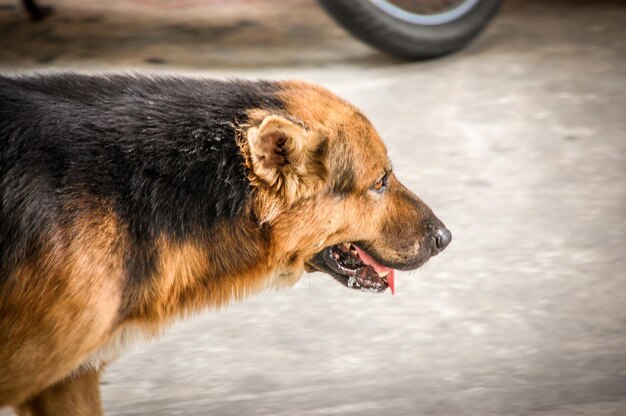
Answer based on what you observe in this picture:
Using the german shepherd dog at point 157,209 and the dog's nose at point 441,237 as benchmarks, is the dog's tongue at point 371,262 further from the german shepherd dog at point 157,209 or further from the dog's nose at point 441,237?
the dog's nose at point 441,237

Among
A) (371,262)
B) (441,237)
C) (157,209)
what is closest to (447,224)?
(441,237)

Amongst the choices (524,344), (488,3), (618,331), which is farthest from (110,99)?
(488,3)

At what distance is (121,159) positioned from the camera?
112 inches

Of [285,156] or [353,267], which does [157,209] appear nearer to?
[285,156]

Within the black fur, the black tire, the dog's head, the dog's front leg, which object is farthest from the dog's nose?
the black tire

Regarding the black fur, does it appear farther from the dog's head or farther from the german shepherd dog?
the dog's head

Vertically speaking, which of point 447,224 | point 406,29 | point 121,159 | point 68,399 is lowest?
point 68,399

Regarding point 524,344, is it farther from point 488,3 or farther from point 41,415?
point 488,3

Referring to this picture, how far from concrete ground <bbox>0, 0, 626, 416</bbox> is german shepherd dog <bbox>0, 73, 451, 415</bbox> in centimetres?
51

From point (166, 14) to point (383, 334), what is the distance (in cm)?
351

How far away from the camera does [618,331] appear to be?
380 cm

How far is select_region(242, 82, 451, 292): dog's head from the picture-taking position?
114 inches

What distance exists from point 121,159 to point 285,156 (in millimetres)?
461

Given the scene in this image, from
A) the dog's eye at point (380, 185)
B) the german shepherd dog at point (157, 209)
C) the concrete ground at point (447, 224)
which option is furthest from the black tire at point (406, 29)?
the dog's eye at point (380, 185)
